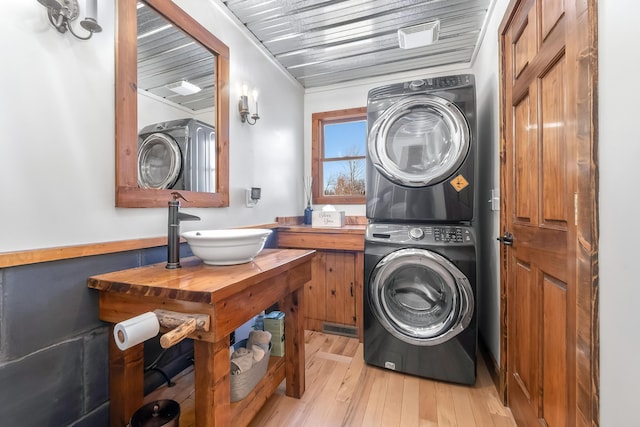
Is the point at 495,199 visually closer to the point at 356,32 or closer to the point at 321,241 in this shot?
Answer: the point at 321,241

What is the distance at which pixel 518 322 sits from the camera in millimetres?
1341

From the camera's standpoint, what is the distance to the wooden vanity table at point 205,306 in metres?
0.92

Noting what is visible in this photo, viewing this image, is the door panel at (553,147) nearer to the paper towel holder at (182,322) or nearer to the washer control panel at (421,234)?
the washer control panel at (421,234)

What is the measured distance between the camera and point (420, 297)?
1.80 meters

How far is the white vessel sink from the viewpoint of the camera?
1.14 m

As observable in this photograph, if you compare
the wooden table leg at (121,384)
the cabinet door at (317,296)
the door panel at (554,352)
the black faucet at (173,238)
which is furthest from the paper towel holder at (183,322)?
the cabinet door at (317,296)

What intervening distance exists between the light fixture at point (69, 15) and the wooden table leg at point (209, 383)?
1244 millimetres

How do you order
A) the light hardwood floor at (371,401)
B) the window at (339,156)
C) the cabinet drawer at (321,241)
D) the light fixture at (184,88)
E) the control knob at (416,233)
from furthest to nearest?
the window at (339,156), the cabinet drawer at (321,241), the control knob at (416,233), the light fixture at (184,88), the light hardwood floor at (371,401)

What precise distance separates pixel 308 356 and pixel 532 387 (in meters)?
1.37

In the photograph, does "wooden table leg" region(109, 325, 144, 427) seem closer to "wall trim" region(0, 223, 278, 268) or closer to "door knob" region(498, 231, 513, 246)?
"wall trim" region(0, 223, 278, 268)

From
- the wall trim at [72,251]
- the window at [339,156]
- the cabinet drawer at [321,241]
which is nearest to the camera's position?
the wall trim at [72,251]

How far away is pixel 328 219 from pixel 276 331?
112cm

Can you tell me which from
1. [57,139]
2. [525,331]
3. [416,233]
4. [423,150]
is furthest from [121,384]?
[423,150]

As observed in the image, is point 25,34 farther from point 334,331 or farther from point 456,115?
point 334,331
